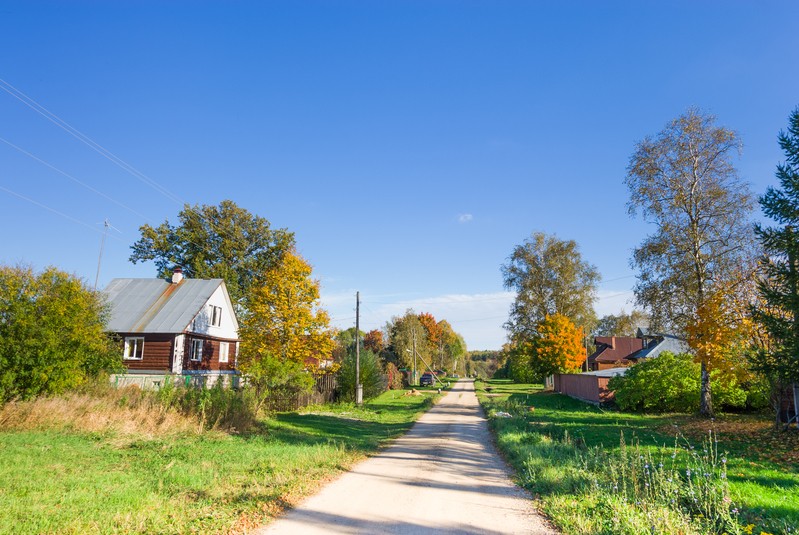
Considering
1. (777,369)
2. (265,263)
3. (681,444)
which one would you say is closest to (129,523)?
(681,444)

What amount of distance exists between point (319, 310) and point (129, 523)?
22566 millimetres

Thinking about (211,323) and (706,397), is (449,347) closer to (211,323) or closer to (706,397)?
(211,323)

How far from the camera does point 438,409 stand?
29.4m

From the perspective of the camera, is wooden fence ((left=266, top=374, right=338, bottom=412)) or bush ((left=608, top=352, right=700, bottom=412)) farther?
bush ((left=608, top=352, right=700, bottom=412))

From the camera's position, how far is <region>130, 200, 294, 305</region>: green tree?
4397cm

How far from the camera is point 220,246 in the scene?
44750 millimetres

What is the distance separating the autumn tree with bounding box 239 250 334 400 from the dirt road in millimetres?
15776

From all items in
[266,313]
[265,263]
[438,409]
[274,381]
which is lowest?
[438,409]

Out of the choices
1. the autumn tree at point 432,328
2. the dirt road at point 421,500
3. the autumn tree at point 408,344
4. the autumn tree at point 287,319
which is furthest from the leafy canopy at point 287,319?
the autumn tree at point 432,328

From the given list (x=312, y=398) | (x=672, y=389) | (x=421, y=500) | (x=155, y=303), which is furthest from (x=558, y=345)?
(x=421, y=500)

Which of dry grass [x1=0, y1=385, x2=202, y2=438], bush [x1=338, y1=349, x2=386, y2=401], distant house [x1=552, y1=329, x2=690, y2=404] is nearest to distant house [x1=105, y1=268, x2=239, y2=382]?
bush [x1=338, y1=349, x2=386, y2=401]

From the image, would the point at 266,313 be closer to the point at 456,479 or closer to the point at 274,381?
the point at 274,381

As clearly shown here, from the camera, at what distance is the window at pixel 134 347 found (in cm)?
2991

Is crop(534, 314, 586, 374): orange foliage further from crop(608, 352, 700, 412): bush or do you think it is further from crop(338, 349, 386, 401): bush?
crop(338, 349, 386, 401): bush
